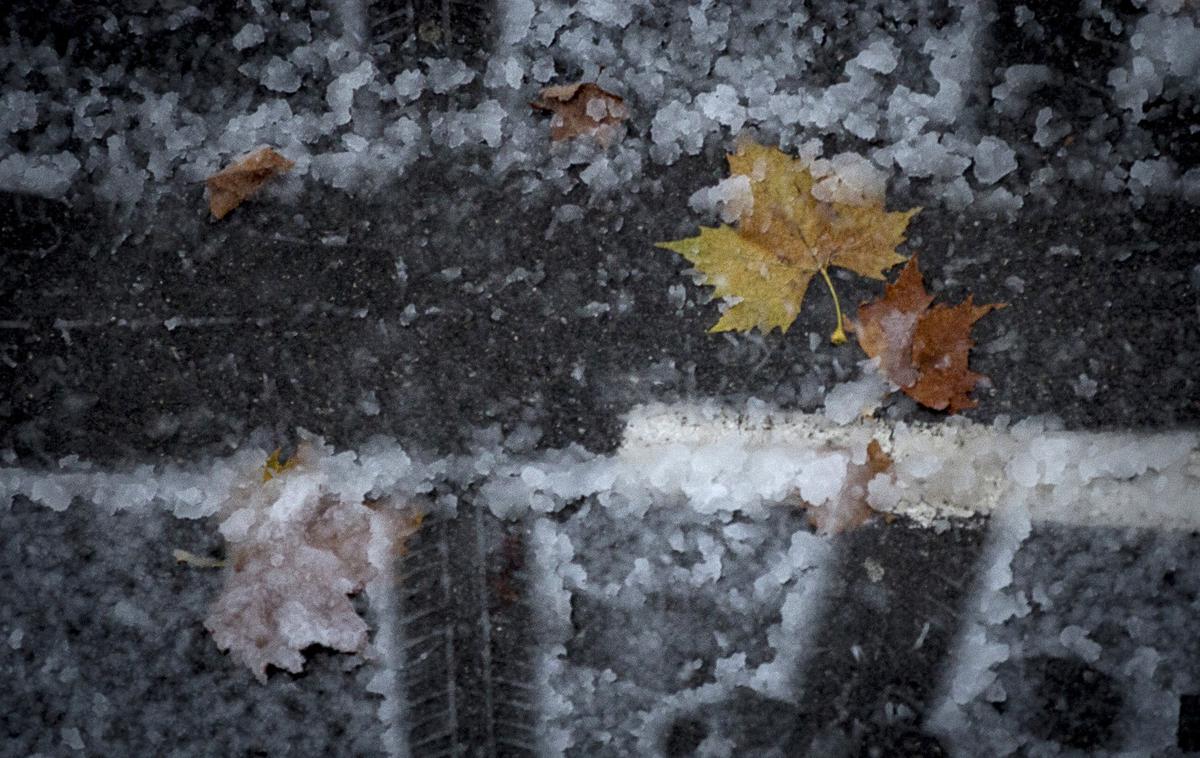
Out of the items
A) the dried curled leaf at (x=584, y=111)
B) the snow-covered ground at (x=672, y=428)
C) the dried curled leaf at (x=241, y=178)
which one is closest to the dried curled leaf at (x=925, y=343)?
the snow-covered ground at (x=672, y=428)

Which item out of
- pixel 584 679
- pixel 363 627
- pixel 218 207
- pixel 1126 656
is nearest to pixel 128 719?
pixel 363 627

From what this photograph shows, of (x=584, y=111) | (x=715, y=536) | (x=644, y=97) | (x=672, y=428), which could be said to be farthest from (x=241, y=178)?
(x=715, y=536)

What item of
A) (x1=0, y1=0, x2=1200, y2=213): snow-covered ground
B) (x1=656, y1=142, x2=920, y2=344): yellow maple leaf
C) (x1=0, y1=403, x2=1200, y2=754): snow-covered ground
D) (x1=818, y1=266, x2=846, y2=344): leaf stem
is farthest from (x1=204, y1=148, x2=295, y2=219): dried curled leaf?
(x1=818, y1=266, x2=846, y2=344): leaf stem

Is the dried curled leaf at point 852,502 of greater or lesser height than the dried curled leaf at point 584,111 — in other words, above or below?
below

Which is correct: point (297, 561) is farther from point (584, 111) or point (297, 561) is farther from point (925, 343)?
point (925, 343)

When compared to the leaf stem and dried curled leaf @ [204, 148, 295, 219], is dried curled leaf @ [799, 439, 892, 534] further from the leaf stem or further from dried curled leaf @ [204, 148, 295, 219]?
dried curled leaf @ [204, 148, 295, 219]

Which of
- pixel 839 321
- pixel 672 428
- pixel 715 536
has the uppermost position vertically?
→ pixel 839 321

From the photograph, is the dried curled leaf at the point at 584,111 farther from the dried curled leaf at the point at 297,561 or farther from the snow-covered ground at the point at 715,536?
the dried curled leaf at the point at 297,561
